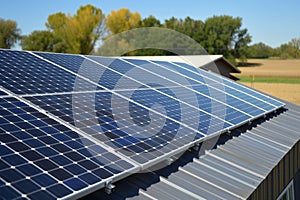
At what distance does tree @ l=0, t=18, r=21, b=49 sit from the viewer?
83562 millimetres

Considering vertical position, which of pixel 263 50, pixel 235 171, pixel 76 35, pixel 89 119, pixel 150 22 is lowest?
pixel 235 171

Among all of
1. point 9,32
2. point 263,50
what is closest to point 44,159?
point 9,32

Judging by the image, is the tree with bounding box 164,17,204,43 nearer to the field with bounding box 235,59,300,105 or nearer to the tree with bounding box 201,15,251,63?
the tree with bounding box 201,15,251,63

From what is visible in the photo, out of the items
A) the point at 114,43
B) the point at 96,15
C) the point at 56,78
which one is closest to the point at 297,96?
the point at 114,43

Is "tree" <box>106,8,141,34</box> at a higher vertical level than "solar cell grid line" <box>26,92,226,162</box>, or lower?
higher

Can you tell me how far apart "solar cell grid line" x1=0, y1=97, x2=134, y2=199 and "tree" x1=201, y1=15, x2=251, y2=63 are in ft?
292

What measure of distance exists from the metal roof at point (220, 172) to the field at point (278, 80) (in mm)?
34336

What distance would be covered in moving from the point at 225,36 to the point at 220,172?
9501 centimetres

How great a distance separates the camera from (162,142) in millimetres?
6848

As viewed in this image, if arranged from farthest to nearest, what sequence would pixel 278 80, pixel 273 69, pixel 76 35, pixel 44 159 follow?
pixel 273 69 → pixel 76 35 → pixel 278 80 → pixel 44 159

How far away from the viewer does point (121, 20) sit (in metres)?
87.5

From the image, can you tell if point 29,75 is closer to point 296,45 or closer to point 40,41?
point 40,41

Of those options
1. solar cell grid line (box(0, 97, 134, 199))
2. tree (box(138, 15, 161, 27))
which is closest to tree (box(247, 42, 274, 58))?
tree (box(138, 15, 161, 27))

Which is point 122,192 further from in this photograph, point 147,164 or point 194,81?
point 194,81
